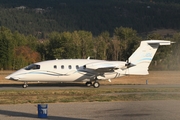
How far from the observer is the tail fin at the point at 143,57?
39.3 m

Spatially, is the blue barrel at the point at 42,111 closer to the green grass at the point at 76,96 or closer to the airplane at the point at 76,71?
the green grass at the point at 76,96

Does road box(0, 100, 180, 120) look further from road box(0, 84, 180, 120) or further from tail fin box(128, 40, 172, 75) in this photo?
tail fin box(128, 40, 172, 75)

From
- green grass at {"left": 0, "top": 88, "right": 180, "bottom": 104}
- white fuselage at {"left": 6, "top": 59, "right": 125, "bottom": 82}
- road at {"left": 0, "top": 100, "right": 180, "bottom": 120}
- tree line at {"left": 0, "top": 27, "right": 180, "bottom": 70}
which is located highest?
tree line at {"left": 0, "top": 27, "right": 180, "bottom": 70}

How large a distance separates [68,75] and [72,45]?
64.3 metres

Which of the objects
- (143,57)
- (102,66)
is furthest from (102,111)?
(143,57)

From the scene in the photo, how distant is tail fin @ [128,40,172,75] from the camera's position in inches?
1548

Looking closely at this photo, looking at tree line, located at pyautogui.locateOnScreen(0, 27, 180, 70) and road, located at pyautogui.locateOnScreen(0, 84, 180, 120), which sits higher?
tree line, located at pyautogui.locateOnScreen(0, 27, 180, 70)

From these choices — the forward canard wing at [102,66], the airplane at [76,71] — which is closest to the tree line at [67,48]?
the airplane at [76,71]

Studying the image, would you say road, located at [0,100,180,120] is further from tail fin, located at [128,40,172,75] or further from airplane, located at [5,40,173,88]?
tail fin, located at [128,40,172,75]

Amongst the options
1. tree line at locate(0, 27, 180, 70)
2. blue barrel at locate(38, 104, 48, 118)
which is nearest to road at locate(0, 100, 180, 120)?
blue barrel at locate(38, 104, 48, 118)

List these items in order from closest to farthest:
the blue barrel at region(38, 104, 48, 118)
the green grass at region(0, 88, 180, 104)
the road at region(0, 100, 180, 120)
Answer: the blue barrel at region(38, 104, 48, 118) → the road at region(0, 100, 180, 120) → the green grass at region(0, 88, 180, 104)

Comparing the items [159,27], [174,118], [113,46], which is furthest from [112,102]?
[159,27]

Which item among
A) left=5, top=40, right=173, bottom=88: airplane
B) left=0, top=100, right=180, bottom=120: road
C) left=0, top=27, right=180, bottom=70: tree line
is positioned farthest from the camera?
left=0, top=27, right=180, bottom=70: tree line

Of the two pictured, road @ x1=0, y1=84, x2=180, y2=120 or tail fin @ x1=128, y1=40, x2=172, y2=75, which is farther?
tail fin @ x1=128, y1=40, x2=172, y2=75
